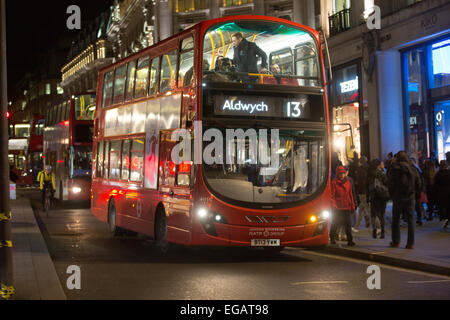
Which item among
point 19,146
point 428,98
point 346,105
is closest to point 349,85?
point 346,105

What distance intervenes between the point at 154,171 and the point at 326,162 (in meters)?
3.51

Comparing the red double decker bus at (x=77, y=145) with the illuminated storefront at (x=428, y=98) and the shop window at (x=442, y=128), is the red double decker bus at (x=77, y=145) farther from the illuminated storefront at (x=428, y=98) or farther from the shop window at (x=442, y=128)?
the shop window at (x=442, y=128)

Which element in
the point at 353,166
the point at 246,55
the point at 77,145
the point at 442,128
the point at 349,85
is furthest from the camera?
the point at 77,145

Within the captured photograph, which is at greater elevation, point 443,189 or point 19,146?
point 19,146

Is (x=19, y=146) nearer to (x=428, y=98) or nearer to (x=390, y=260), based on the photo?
(x=428, y=98)

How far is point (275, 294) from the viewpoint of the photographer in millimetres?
9094

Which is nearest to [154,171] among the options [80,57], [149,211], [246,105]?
[149,211]

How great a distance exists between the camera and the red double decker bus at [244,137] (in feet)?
39.5

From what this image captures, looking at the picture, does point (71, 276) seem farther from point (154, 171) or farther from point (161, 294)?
point (154, 171)

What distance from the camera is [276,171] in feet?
40.3

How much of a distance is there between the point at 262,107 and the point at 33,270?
458 centimetres

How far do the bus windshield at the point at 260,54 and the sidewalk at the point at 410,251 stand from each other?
3.19 metres

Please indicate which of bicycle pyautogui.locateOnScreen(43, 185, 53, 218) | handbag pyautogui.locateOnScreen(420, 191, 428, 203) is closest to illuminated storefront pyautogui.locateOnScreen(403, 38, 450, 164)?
handbag pyautogui.locateOnScreen(420, 191, 428, 203)

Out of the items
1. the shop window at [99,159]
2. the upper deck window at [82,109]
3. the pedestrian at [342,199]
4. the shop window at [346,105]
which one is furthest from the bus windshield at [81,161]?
the pedestrian at [342,199]
